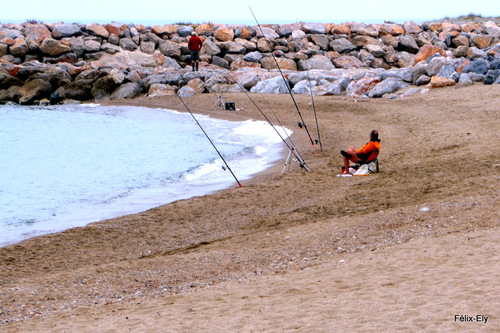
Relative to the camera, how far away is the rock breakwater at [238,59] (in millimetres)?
20328

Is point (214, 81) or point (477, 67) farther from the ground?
point (477, 67)

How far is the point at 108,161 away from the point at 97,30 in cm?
1792

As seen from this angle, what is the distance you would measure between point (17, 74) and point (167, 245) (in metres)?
20.5

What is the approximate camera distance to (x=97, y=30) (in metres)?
30.1

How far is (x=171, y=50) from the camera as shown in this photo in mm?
28906

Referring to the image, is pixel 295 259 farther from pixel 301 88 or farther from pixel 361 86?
pixel 301 88

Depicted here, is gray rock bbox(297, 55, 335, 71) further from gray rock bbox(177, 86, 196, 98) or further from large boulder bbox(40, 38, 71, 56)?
large boulder bbox(40, 38, 71, 56)

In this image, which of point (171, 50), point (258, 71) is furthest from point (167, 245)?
point (171, 50)

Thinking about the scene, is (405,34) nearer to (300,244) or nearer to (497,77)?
(497,77)

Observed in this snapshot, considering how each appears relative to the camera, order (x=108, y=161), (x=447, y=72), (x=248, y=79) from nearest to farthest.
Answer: (x=108, y=161) → (x=447, y=72) → (x=248, y=79)

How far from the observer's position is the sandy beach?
13.7 ft

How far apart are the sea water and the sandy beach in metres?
1.00

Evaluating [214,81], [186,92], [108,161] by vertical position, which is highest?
[214,81]

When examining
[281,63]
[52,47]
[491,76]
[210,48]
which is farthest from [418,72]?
[52,47]
